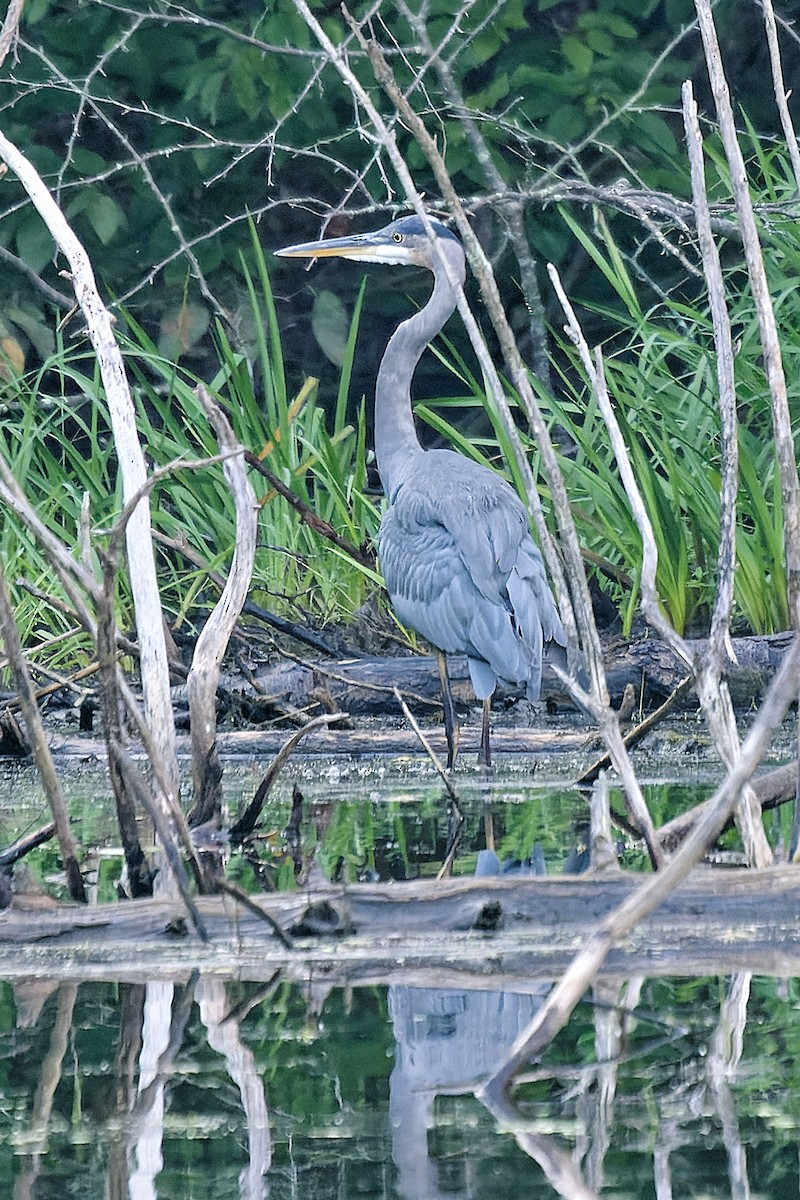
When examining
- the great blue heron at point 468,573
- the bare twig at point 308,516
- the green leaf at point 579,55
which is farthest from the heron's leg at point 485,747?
the green leaf at point 579,55

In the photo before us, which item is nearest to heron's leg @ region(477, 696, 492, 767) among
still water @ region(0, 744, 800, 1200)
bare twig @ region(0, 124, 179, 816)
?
bare twig @ region(0, 124, 179, 816)

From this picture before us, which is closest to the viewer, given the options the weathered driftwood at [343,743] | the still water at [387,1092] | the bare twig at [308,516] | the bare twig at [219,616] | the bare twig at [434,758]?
the still water at [387,1092]

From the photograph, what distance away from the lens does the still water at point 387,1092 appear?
5.19ft

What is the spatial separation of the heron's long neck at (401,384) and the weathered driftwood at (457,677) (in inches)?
31.9

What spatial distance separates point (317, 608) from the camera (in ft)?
19.0

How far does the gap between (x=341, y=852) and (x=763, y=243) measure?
9.91 ft

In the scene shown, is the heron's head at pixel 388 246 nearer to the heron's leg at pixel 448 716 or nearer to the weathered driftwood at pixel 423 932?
the heron's leg at pixel 448 716

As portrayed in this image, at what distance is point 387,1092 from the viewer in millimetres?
1856

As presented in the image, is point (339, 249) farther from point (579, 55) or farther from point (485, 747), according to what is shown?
point (485, 747)

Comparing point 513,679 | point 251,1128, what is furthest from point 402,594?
point 251,1128

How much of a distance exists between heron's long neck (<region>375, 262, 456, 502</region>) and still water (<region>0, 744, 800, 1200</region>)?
11.5 ft

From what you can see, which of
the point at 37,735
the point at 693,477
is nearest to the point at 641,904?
the point at 37,735

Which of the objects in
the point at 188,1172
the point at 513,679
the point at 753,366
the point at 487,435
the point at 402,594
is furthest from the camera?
the point at 487,435

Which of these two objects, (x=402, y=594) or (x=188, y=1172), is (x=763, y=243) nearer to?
(x=402, y=594)
